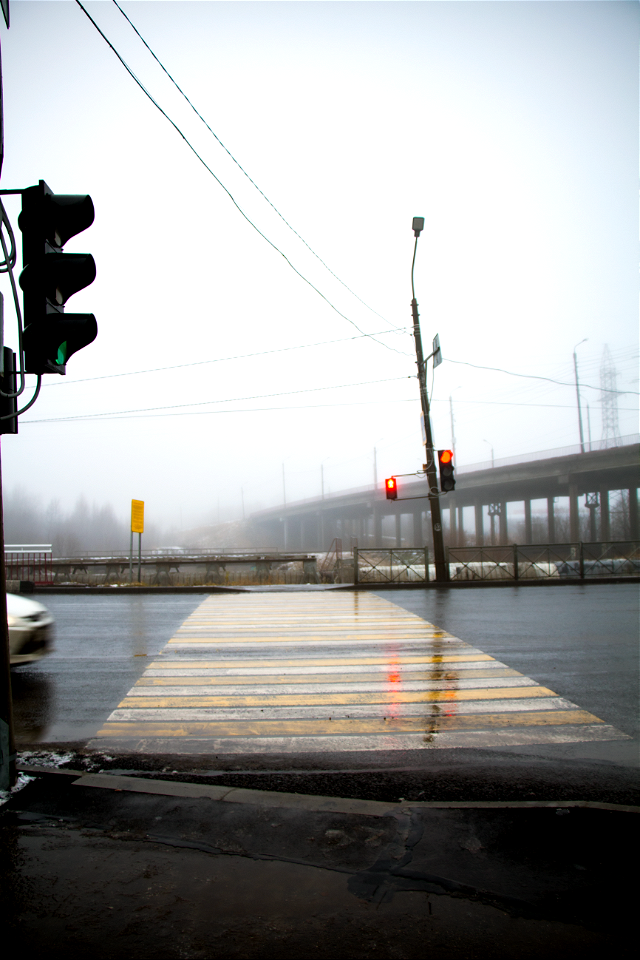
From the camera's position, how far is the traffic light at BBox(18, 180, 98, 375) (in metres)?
3.89

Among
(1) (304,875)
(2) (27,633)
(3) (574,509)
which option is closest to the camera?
(1) (304,875)

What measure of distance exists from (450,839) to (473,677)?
3.76 meters

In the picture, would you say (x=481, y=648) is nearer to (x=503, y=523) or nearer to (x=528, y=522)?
(x=528, y=522)

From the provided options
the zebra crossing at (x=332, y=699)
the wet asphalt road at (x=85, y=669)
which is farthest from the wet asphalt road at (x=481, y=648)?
the zebra crossing at (x=332, y=699)

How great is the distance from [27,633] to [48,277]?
4681 mm

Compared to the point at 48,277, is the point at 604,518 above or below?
below

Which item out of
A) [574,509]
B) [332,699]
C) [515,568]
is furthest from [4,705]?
[574,509]

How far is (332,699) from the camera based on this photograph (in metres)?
5.98

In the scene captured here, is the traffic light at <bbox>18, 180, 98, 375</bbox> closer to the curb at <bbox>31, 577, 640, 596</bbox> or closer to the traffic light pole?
the traffic light pole

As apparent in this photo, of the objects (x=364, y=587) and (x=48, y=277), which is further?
(x=364, y=587)

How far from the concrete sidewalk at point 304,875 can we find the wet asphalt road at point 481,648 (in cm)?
50

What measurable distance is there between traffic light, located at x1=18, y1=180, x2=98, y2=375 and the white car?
4.13m

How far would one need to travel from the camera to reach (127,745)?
4754 mm

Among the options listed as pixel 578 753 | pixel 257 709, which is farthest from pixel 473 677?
pixel 257 709
